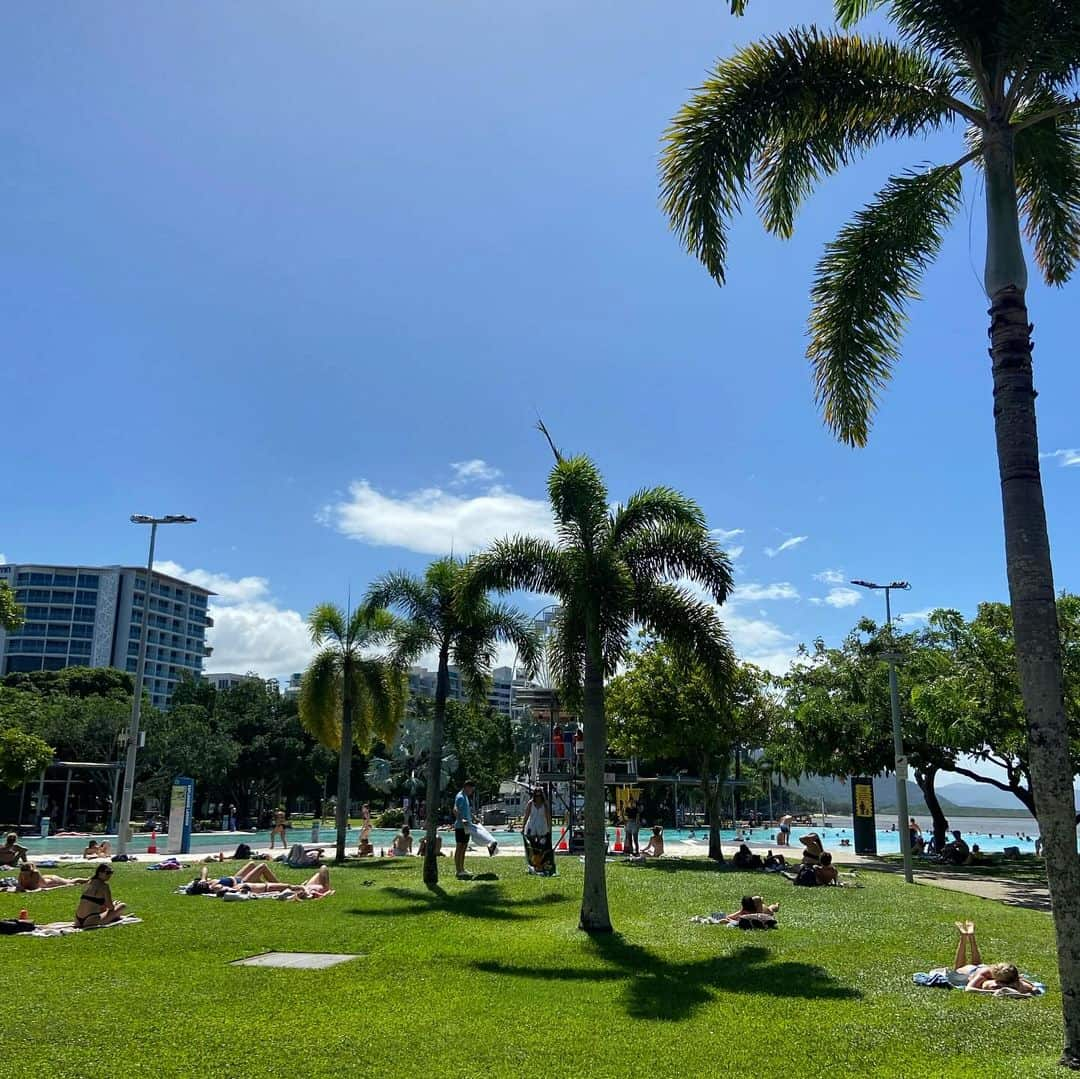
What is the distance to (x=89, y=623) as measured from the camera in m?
137

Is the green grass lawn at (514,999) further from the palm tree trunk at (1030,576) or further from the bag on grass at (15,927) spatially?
the palm tree trunk at (1030,576)

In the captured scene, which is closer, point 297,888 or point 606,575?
point 606,575

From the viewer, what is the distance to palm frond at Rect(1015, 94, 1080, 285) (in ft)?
33.7

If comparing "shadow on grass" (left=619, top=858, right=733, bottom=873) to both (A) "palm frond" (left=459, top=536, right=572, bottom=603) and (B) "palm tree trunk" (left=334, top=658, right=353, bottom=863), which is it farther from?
(A) "palm frond" (left=459, top=536, right=572, bottom=603)

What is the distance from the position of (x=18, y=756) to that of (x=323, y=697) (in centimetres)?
923

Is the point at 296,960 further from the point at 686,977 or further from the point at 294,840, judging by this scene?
the point at 294,840

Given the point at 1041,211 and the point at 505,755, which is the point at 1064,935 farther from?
the point at 505,755

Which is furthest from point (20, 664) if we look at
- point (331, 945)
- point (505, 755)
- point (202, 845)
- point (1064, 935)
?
point (1064, 935)

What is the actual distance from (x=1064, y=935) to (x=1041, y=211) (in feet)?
26.7

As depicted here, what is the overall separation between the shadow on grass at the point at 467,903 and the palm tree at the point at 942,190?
10156 mm

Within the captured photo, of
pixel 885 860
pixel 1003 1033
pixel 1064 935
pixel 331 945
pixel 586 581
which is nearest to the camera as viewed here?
pixel 1064 935

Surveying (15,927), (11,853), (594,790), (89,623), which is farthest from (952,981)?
(89,623)

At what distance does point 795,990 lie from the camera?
9781mm

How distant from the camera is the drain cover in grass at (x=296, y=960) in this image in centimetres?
1091
